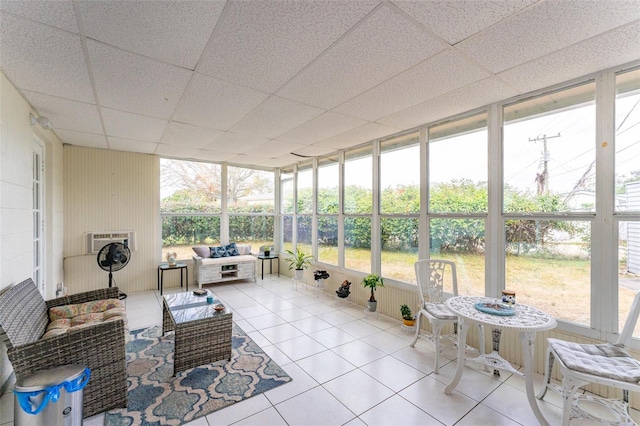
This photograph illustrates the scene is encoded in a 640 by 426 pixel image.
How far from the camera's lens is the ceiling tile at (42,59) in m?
1.61

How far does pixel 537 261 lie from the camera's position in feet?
8.43

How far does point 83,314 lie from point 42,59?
2.19 meters

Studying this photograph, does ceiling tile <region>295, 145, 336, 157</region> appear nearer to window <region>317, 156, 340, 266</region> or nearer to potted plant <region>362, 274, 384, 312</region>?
window <region>317, 156, 340, 266</region>

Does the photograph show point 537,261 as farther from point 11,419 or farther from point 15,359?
point 11,419

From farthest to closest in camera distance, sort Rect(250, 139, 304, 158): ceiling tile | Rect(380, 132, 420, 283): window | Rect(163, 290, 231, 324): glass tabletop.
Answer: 1. Rect(250, 139, 304, 158): ceiling tile
2. Rect(380, 132, 420, 283): window
3. Rect(163, 290, 231, 324): glass tabletop

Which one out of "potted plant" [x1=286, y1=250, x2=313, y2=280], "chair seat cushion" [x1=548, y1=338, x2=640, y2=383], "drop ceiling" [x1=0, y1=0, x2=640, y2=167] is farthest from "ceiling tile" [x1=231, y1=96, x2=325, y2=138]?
"chair seat cushion" [x1=548, y1=338, x2=640, y2=383]

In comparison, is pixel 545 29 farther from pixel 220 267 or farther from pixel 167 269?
pixel 167 269

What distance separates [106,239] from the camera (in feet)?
15.1

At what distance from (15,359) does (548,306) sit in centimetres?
405

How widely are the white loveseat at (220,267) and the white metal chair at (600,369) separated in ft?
15.5

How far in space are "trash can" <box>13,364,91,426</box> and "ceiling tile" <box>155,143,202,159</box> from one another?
357 centimetres

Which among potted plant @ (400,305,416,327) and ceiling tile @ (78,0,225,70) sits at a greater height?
ceiling tile @ (78,0,225,70)

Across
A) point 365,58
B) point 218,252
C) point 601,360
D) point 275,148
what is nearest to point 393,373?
point 601,360

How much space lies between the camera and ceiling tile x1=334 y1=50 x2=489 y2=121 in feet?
6.57
